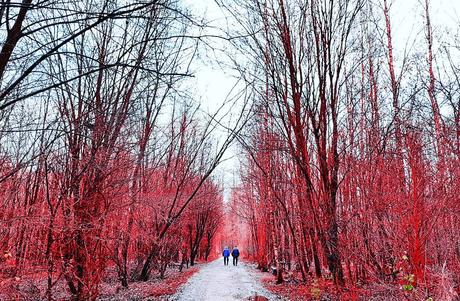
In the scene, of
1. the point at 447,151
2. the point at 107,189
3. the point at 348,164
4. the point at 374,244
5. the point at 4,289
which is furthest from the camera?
the point at 447,151

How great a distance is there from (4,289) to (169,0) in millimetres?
4985

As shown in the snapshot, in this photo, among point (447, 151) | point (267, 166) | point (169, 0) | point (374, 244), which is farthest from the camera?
point (267, 166)

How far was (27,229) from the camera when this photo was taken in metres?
5.76

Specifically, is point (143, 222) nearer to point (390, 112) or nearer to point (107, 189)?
point (107, 189)

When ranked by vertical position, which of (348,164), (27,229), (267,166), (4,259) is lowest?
(4,259)

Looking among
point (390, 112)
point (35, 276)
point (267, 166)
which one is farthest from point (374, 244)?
point (267, 166)

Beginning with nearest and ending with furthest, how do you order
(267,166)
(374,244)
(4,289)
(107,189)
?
(4,289) → (107,189) → (374,244) → (267,166)

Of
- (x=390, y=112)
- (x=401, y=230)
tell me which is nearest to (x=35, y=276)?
(x=401, y=230)

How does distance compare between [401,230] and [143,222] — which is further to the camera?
[143,222]

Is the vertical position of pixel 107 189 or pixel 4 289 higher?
pixel 107 189

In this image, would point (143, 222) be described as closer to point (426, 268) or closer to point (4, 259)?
point (4, 259)

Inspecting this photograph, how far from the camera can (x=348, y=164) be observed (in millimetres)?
9750

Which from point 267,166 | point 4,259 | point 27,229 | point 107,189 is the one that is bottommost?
point 4,259

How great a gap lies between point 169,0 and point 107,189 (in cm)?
529
